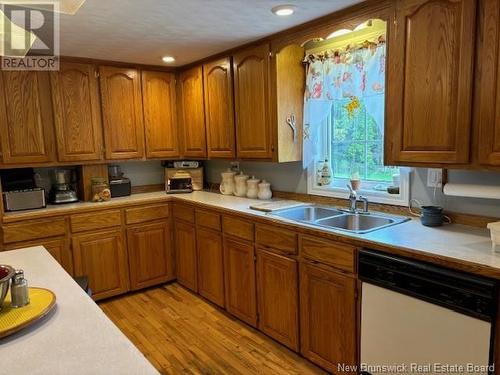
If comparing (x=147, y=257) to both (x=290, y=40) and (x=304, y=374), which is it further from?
(x=290, y=40)

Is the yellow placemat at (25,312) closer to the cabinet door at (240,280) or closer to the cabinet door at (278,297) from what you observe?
the cabinet door at (278,297)

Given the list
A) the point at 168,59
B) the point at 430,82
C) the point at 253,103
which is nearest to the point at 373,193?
the point at 430,82

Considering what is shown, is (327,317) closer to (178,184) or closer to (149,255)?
(149,255)

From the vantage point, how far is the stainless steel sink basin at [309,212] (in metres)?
2.64

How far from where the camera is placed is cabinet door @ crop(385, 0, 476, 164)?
5.60 feet

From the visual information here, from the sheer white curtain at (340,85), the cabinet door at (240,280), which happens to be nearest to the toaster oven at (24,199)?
the cabinet door at (240,280)

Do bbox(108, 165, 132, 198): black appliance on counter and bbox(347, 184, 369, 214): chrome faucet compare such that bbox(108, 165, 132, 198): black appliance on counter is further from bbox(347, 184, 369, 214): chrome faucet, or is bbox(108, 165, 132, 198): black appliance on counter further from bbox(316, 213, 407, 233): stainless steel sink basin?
bbox(347, 184, 369, 214): chrome faucet

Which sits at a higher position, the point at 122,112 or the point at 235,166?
the point at 122,112

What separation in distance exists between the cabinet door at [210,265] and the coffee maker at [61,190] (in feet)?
4.00

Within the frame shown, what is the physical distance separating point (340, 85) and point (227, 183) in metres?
1.46

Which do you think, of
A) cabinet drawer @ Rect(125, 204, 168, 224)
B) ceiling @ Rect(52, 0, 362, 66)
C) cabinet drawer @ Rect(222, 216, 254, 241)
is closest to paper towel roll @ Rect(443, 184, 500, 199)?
ceiling @ Rect(52, 0, 362, 66)

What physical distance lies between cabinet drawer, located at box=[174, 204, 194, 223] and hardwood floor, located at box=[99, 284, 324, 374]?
720 millimetres
